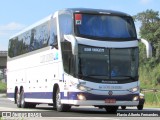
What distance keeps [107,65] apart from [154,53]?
68.5m

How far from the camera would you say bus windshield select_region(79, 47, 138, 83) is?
2055 cm

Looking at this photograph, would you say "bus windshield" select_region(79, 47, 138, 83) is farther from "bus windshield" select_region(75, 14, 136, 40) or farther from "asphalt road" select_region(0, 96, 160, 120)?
"asphalt road" select_region(0, 96, 160, 120)

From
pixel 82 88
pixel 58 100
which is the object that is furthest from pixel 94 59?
pixel 58 100

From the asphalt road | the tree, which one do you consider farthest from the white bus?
the tree

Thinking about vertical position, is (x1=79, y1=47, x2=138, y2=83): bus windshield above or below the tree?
below

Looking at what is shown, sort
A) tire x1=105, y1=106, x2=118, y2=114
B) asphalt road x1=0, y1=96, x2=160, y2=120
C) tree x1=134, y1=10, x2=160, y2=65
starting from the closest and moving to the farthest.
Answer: asphalt road x1=0, y1=96, x2=160, y2=120 < tire x1=105, y1=106, x2=118, y2=114 < tree x1=134, y1=10, x2=160, y2=65

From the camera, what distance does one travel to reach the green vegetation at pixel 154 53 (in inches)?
3223

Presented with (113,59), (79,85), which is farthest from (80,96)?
(113,59)

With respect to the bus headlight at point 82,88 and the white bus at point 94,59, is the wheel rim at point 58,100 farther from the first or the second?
the bus headlight at point 82,88

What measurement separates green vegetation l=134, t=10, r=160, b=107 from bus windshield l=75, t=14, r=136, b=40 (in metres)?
55.3

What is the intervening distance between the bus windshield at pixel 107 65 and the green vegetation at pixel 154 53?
55851mm

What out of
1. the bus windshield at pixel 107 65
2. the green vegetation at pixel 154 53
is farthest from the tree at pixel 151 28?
the bus windshield at pixel 107 65

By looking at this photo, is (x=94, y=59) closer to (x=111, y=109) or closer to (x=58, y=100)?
(x=58, y=100)

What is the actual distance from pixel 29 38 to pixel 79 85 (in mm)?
8321
